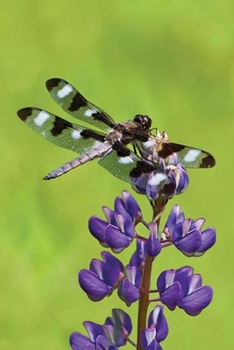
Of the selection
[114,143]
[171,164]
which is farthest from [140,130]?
[171,164]

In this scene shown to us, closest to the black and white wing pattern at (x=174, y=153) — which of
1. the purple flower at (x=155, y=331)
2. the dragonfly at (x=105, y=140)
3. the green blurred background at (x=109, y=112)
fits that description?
the dragonfly at (x=105, y=140)

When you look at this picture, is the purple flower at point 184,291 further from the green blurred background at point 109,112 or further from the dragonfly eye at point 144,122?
the green blurred background at point 109,112

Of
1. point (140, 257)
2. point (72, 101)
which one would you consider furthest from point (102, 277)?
point (72, 101)

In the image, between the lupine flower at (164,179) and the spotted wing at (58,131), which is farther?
the spotted wing at (58,131)

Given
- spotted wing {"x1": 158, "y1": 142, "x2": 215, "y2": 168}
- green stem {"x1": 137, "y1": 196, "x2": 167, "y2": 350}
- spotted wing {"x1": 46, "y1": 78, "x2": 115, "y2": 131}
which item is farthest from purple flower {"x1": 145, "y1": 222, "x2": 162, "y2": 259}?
spotted wing {"x1": 46, "y1": 78, "x2": 115, "y2": 131}

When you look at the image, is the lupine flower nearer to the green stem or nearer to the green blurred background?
the green stem

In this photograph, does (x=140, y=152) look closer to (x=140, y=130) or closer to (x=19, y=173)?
(x=140, y=130)

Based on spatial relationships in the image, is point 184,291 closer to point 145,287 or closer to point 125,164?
point 145,287
